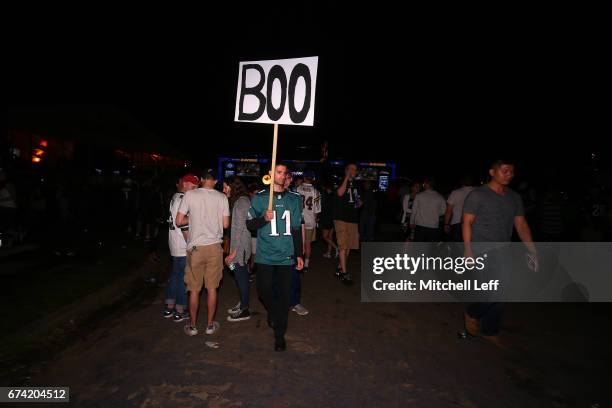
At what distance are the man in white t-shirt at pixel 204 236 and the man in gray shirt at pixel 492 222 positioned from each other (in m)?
3.02

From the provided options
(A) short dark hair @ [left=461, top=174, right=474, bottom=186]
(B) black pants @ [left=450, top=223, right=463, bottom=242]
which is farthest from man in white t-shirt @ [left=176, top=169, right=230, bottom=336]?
(A) short dark hair @ [left=461, top=174, right=474, bottom=186]

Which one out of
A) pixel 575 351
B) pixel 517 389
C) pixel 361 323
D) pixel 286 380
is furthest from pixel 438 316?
pixel 286 380

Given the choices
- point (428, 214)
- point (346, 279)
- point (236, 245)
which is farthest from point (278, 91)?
point (428, 214)

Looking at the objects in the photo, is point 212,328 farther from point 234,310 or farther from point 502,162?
point 502,162

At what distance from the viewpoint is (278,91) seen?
5.12 metres

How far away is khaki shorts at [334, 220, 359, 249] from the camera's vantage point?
816cm

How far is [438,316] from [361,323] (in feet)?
4.10

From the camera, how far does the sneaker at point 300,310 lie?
20.0 feet

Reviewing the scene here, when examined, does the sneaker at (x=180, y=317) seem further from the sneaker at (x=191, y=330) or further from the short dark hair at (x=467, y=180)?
the short dark hair at (x=467, y=180)

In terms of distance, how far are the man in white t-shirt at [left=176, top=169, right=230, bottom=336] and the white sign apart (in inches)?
38.4

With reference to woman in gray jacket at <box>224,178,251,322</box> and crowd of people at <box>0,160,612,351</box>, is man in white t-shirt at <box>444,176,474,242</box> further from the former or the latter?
woman in gray jacket at <box>224,178,251,322</box>

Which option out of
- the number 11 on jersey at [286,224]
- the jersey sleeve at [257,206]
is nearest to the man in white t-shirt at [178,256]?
the jersey sleeve at [257,206]

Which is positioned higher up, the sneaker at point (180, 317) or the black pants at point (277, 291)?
the black pants at point (277, 291)

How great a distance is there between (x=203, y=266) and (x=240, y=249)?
0.71 meters
